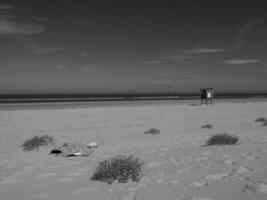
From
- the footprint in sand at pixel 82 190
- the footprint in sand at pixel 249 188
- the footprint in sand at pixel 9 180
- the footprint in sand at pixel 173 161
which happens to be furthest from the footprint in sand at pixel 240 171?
the footprint in sand at pixel 9 180

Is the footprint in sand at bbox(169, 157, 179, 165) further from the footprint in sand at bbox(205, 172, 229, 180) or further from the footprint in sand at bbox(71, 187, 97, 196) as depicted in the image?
the footprint in sand at bbox(71, 187, 97, 196)

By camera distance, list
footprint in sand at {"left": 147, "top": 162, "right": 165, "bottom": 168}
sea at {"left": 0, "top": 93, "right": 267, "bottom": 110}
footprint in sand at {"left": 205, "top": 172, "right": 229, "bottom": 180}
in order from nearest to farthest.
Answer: footprint in sand at {"left": 205, "top": 172, "right": 229, "bottom": 180} → footprint in sand at {"left": 147, "top": 162, "right": 165, "bottom": 168} → sea at {"left": 0, "top": 93, "right": 267, "bottom": 110}

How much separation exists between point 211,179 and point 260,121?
540 inches

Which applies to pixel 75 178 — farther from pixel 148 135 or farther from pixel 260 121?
pixel 260 121

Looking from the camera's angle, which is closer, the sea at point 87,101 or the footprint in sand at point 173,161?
the footprint in sand at point 173,161

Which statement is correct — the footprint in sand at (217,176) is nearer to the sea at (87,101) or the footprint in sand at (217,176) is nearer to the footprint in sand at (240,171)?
the footprint in sand at (240,171)

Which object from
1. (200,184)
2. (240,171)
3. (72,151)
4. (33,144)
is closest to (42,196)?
(200,184)

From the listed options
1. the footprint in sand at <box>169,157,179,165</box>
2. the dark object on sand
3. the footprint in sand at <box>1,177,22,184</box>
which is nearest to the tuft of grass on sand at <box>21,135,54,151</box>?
the dark object on sand

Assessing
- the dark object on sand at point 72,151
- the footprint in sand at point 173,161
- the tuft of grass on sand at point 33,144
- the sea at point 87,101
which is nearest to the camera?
the footprint in sand at point 173,161

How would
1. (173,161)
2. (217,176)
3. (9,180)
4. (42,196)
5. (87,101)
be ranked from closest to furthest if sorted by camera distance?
(42,196) < (217,176) < (9,180) < (173,161) < (87,101)

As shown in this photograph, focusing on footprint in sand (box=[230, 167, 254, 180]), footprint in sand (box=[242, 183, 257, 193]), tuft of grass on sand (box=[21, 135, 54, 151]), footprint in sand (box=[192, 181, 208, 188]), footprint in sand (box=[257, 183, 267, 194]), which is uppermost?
footprint in sand (box=[257, 183, 267, 194])

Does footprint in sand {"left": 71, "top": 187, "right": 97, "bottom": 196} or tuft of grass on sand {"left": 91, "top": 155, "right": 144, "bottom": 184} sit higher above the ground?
tuft of grass on sand {"left": 91, "top": 155, "right": 144, "bottom": 184}

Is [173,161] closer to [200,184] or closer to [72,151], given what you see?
[200,184]

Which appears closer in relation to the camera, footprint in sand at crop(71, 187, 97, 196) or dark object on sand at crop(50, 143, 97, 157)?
footprint in sand at crop(71, 187, 97, 196)
